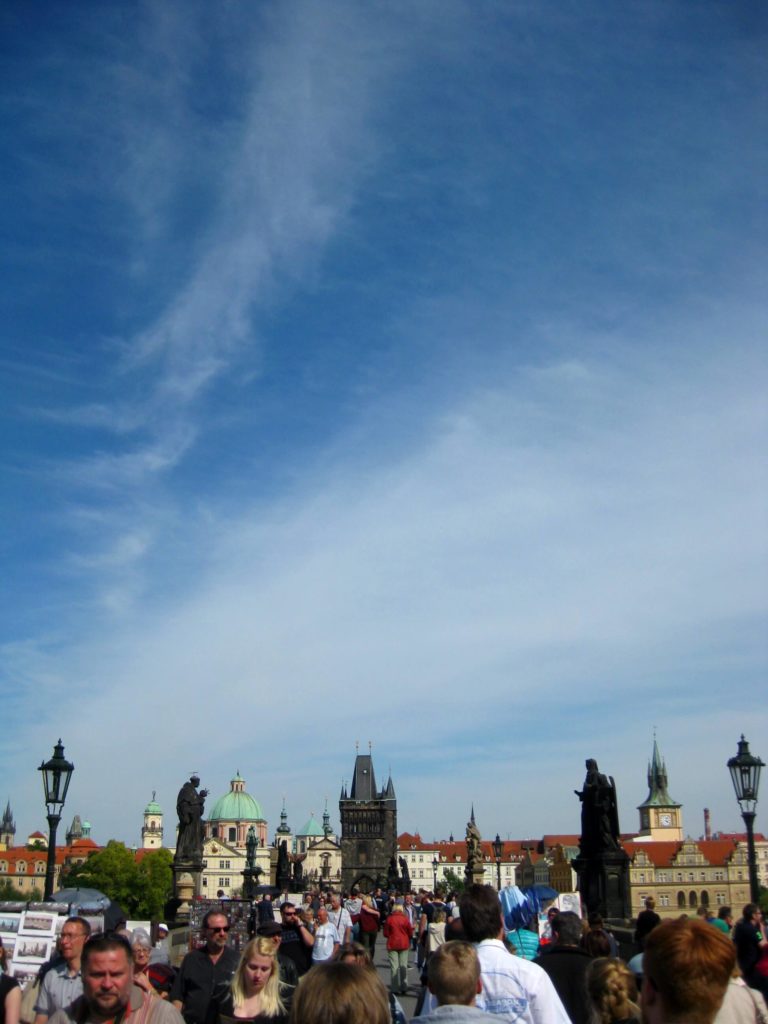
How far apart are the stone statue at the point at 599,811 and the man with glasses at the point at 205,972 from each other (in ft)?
29.2

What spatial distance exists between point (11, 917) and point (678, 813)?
151606 mm

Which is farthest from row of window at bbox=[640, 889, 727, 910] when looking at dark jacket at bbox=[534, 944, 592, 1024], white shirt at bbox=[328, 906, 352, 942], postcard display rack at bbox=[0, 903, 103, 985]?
dark jacket at bbox=[534, 944, 592, 1024]

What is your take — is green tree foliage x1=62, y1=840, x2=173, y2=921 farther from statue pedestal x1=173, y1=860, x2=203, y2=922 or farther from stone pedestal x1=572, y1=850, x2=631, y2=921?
stone pedestal x1=572, y1=850, x2=631, y2=921

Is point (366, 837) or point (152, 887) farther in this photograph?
point (366, 837)

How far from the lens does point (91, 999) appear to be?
4336mm

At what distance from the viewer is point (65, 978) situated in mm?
6457

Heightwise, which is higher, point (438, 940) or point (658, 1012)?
point (658, 1012)

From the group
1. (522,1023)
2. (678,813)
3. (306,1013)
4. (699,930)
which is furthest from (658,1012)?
(678,813)

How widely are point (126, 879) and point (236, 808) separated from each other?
2375 inches

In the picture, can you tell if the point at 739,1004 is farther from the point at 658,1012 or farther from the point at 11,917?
the point at 11,917

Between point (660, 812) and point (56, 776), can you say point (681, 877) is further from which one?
point (56, 776)

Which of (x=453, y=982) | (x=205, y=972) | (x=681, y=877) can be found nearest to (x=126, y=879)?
(x=681, y=877)

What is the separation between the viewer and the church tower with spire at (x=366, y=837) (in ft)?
399

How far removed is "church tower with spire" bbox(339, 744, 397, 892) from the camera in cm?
12176
